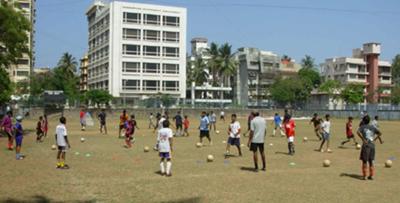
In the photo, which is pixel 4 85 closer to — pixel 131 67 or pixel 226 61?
pixel 131 67

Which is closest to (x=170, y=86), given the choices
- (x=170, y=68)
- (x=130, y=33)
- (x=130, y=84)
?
(x=170, y=68)

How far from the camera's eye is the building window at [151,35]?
77.0 metres

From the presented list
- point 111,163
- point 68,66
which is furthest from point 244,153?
point 68,66

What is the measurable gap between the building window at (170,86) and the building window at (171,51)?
4.64 meters

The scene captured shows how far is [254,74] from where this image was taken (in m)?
104

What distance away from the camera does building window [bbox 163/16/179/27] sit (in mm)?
77812

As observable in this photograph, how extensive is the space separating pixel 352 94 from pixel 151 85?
38643 mm

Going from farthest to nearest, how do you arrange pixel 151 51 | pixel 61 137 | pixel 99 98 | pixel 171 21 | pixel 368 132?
pixel 171 21
pixel 151 51
pixel 99 98
pixel 61 137
pixel 368 132

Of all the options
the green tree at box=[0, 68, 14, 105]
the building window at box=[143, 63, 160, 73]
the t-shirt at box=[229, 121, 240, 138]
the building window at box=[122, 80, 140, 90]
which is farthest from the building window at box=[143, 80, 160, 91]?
the t-shirt at box=[229, 121, 240, 138]

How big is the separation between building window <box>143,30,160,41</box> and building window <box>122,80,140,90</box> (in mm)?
7491

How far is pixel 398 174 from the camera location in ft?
45.2

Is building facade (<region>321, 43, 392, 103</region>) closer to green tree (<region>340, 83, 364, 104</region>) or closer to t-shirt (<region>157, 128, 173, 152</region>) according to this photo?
green tree (<region>340, 83, 364, 104</region>)

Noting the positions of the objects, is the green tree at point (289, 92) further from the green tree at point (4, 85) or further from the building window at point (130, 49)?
the green tree at point (4, 85)

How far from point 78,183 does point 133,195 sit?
226 cm
